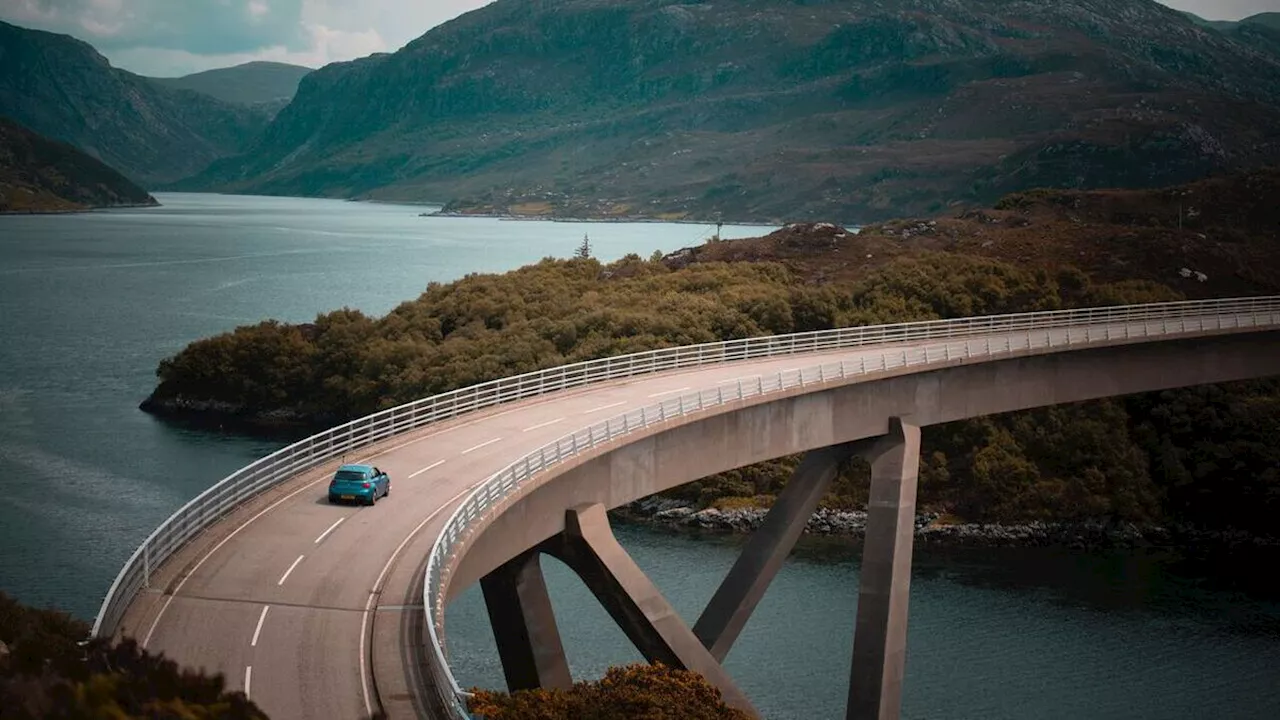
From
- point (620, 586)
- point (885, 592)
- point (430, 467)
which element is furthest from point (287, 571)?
point (885, 592)

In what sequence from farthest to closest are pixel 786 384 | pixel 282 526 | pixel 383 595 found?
1. pixel 786 384
2. pixel 282 526
3. pixel 383 595

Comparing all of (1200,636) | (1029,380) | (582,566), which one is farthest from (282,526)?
(1200,636)

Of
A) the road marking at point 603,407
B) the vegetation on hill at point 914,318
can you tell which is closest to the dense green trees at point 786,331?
the vegetation on hill at point 914,318

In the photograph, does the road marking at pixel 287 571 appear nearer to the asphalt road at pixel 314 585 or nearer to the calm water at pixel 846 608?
the asphalt road at pixel 314 585

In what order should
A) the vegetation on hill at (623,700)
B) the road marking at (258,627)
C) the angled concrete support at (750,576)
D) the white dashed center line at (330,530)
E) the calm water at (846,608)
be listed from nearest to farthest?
the vegetation on hill at (623,700), the road marking at (258,627), the white dashed center line at (330,530), the angled concrete support at (750,576), the calm water at (846,608)

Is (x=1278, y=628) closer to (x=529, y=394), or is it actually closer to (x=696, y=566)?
(x=696, y=566)

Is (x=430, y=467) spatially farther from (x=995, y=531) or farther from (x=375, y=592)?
(x=995, y=531)
